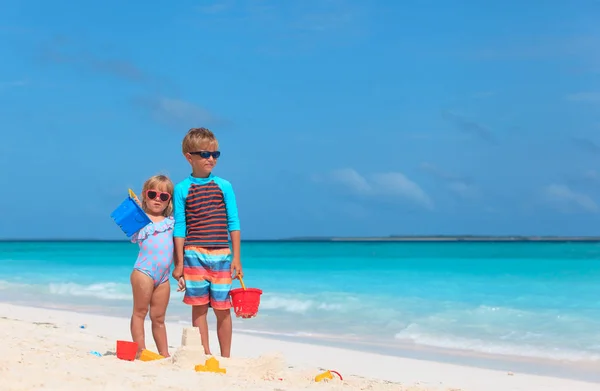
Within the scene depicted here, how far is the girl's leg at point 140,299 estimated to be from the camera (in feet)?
15.8

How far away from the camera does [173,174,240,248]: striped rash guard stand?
191 inches

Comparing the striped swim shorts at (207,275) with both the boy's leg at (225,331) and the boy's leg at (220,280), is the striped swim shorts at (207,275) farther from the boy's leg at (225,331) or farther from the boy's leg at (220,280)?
the boy's leg at (225,331)

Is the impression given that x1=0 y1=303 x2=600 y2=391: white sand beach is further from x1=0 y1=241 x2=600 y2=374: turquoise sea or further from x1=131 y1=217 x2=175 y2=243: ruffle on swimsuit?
x1=0 y1=241 x2=600 y2=374: turquoise sea

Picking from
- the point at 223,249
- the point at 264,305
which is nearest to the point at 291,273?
the point at 264,305

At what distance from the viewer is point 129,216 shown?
482 centimetres

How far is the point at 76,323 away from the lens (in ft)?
28.1

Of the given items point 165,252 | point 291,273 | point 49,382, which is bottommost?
point 49,382

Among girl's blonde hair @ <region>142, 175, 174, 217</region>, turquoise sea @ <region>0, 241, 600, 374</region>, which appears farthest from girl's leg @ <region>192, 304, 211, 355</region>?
turquoise sea @ <region>0, 241, 600, 374</region>

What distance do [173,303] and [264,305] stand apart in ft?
4.98

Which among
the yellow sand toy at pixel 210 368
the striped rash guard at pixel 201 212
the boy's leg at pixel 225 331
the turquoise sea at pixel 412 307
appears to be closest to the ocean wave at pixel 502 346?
the turquoise sea at pixel 412 307

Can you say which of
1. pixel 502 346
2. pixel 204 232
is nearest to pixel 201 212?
pixel 204 232

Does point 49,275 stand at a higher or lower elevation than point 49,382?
higher

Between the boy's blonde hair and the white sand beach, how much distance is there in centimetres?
130

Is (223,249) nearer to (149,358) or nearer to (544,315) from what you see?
(149,358)
